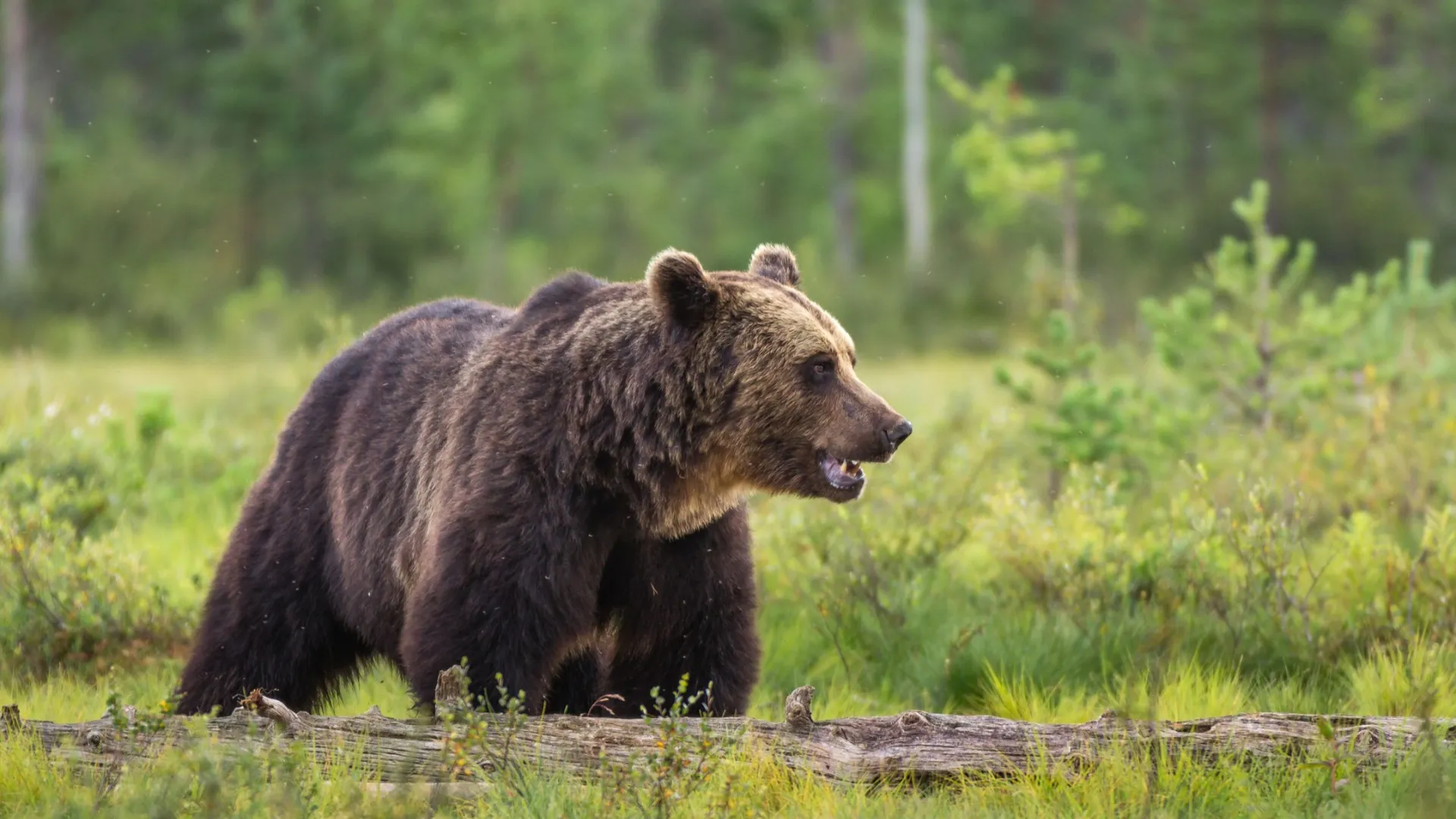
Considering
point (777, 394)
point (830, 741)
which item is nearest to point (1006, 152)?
point (777, 394)

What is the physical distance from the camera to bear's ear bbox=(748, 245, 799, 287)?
225 inches

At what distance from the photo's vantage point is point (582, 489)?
16.5 ft

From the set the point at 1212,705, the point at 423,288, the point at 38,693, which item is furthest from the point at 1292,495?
the point at 423,288

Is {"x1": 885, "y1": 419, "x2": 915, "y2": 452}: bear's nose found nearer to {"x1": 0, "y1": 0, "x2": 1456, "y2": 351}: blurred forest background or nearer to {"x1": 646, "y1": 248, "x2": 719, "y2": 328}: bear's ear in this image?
{"x1": 646, "y1": 248, "x2": 719, "y2": 328}: bear's ear

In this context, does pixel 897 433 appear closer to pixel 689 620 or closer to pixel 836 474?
pixel 836 474

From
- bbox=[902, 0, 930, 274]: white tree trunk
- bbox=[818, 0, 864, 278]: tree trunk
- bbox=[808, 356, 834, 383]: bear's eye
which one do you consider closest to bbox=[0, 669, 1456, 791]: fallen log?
bbox=[808, 356, 834, 383]: bear's eye

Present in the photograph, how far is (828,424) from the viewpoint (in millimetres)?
Result: 5230

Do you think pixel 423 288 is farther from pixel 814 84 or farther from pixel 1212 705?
pixel 1212 705

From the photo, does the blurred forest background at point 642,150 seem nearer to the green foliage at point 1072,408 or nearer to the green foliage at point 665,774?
the green foliage at point 1072,408

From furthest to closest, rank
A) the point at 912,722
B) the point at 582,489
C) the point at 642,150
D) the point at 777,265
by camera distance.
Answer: the point at 642,150 → the point at 777,265 → the point at 582,489 → the point at 912,722

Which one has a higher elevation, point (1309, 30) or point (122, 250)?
point (1309, 30)

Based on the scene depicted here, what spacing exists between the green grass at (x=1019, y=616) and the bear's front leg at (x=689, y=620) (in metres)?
0.69

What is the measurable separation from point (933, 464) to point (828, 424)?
5.10 meters

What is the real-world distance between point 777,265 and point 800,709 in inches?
72.1
